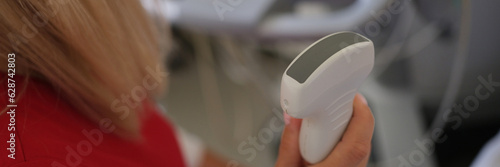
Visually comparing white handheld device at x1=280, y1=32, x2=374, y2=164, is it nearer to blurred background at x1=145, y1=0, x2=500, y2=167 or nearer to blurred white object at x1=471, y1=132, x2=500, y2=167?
blurred background at x1=145, y1=0, x2=500, y2=167

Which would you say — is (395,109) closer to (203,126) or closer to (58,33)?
(203,126)

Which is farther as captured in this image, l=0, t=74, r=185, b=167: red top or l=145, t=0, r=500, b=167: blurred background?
l=145, t=0, r=500, b=167: blurred background

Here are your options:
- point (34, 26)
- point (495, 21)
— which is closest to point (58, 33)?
point (34, 26)

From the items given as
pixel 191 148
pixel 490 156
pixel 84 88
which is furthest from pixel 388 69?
pixel 84 88

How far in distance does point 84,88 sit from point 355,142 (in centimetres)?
26

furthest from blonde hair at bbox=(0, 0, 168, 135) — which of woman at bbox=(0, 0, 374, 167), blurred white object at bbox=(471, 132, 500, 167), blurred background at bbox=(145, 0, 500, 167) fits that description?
blurred white object at bbox=(471, 132, 500, 167)

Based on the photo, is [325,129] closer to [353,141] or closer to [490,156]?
[353,141]

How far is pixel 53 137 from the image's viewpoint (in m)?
0.43

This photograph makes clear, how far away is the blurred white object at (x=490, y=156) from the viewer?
53 centimetres

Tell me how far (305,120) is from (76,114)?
0.77ft

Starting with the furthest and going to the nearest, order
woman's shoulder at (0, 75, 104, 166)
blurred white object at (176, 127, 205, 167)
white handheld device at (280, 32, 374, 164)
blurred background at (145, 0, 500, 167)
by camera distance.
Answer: blurred white object at (176, 127, 205, 167), blurred background at (145, 0, 500, 167), woman's shoulder at (0, 75, 104, 166), white handheld device at (280, 32, 374, 164)

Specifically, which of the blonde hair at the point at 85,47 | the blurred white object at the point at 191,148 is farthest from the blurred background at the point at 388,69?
the blonde hair at the point at 85,47

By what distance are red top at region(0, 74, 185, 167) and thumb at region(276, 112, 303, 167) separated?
185 millimetres

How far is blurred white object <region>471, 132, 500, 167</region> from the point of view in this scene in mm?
534
